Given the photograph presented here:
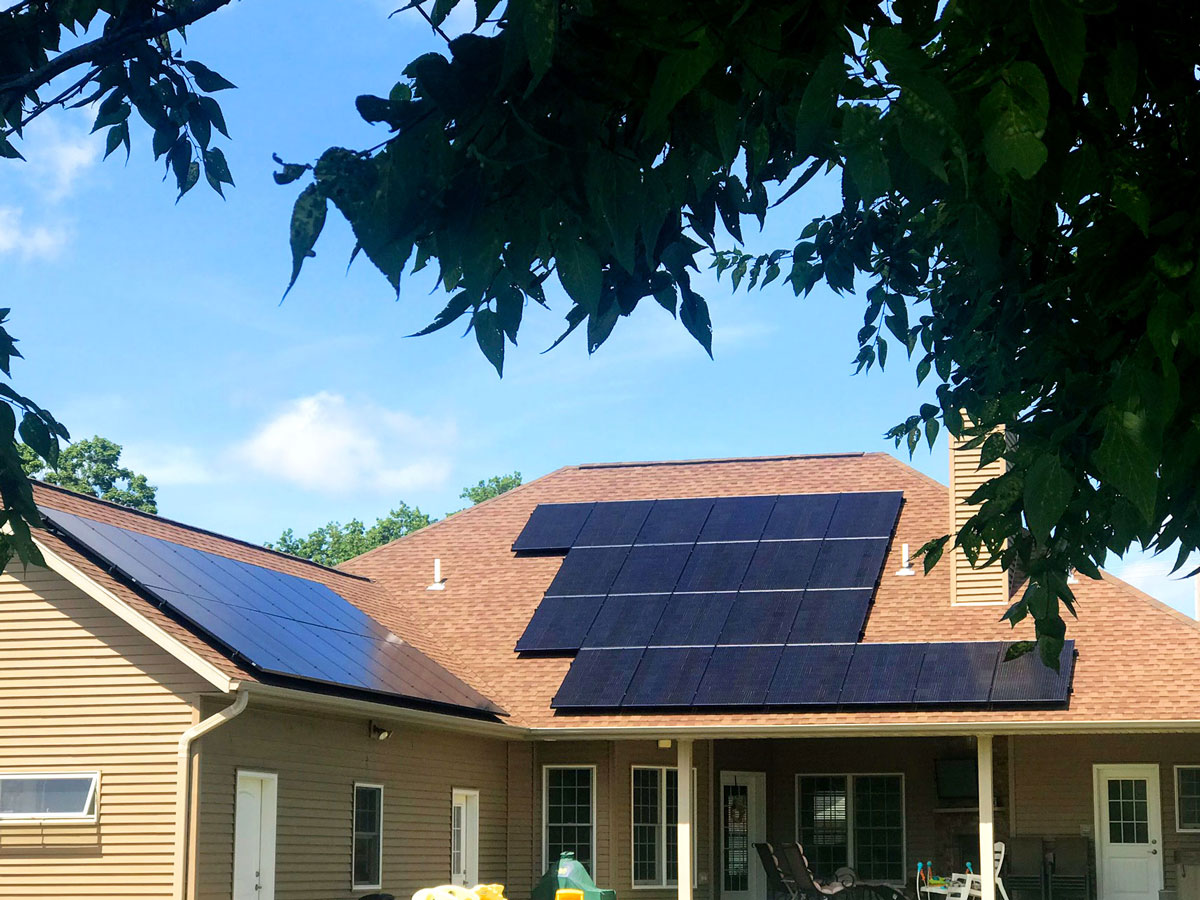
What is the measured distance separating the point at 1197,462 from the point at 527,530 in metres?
19.8

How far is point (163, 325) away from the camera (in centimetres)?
5419

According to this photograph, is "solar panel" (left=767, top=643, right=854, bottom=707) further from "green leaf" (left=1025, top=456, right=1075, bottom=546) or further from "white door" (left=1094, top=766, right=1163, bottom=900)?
"green leaf" (left=1025, top=456, right=1075, bottom=546)

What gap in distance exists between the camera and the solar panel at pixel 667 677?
17719mm

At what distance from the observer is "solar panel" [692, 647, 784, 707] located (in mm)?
17500

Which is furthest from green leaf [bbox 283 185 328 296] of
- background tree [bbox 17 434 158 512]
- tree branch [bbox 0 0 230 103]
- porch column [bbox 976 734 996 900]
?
background tree [bbox 17 434 158 512]

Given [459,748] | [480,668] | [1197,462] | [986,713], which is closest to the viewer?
[1197,462]

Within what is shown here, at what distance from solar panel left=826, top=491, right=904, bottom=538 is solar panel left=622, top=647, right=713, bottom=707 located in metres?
3.26

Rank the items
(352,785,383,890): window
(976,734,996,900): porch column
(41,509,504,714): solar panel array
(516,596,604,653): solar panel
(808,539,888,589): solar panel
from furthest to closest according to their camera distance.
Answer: (516,596,604,653): solar panel → (808,539,888,589): solar panel → (976,734,996,900): porch column → (352,785,383,890): window → (41,509,504,714): solar panel array

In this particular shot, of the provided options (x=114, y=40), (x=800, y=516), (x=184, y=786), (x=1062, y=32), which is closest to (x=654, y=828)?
(x=800, y=516)

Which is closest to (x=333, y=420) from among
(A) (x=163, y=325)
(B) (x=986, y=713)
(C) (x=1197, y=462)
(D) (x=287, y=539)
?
(D) (x=287, y=539)

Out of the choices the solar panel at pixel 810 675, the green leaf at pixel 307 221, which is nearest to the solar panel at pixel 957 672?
the solar panel at pixel 810 675

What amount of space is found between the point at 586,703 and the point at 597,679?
524 millimetres

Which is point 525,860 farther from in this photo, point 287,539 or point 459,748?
point 287,539

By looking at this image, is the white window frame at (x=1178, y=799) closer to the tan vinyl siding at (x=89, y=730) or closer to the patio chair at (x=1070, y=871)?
the patio chair at (x=1070, y=871)
